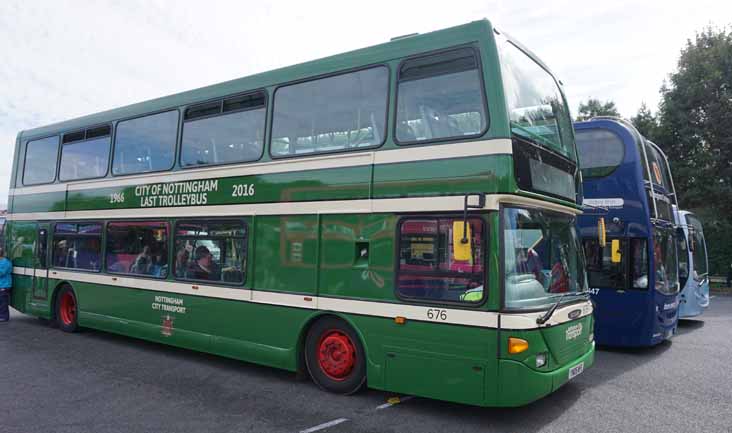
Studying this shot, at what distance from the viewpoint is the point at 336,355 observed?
6.59 meters

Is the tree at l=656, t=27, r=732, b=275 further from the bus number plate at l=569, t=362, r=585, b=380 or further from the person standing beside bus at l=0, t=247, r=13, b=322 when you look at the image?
the person standing beside bus at l=0, t=247, r=13, b=322

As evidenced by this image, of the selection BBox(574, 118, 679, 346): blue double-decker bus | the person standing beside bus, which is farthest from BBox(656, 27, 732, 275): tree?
the person standing beside bus

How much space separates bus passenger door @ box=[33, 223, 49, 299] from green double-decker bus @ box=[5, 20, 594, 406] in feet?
10.0

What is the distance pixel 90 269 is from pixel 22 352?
1.83 metres

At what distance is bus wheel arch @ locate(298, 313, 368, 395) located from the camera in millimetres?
6340

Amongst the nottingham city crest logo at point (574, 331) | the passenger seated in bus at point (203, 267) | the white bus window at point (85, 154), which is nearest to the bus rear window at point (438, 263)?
the nottingham city crest logo at point (574, 331)

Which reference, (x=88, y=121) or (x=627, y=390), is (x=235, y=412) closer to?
(x=627, y=390)

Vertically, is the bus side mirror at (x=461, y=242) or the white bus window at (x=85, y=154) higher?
the white bus window at (x=85, y=154)

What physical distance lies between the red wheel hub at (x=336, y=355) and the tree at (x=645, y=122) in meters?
24.7

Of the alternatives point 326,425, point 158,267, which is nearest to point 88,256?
point 158,267

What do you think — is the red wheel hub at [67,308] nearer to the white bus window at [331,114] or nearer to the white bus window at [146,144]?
the white bus window at [146,144]

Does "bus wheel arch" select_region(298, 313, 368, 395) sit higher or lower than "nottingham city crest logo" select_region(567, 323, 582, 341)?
lower

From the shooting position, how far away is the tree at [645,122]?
2664cm

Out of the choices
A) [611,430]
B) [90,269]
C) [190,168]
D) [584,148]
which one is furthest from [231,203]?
[584,148]
